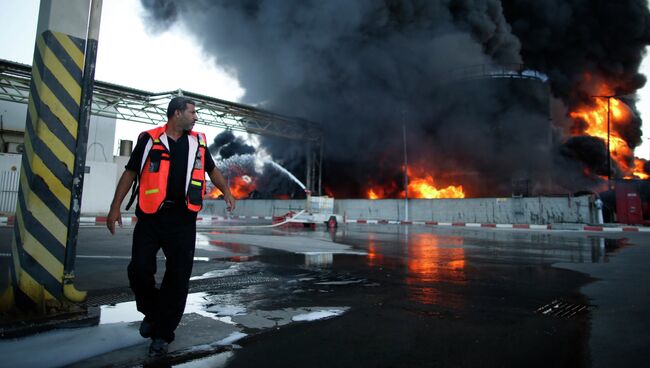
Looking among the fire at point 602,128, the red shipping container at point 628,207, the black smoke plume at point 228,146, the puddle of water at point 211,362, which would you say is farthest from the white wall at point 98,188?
the fire at point 602,128

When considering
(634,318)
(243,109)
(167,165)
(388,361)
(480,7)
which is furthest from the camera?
(480,7)

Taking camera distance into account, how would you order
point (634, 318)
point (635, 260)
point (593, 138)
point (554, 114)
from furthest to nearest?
1. point (554, 114)
2. point (593, 138)
3. point (635, 260)
4. point (634, 318)

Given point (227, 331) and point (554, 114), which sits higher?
point (554, 114)

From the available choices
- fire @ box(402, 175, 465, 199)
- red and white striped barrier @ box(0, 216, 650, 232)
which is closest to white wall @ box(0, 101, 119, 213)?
red and white striped barrier @ box(0, 216, 650, 232)

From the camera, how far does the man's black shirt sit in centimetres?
256

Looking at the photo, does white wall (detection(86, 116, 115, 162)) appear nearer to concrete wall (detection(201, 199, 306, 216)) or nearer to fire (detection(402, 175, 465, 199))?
concrete wall (detection(201, 199, 306, 216))

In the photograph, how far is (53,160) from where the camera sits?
9.52ft

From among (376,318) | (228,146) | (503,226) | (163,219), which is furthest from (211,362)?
(228,146)

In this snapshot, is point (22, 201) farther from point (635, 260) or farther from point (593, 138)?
point (593, 138)

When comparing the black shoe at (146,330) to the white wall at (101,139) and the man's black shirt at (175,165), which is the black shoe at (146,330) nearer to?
the man's black shirt at (175,165)

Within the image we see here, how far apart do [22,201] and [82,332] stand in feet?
3.31

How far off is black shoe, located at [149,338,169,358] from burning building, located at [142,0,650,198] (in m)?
23.9

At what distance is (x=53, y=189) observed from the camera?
2.89 meters

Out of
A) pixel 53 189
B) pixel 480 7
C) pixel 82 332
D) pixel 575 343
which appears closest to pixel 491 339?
pixel 575 343
